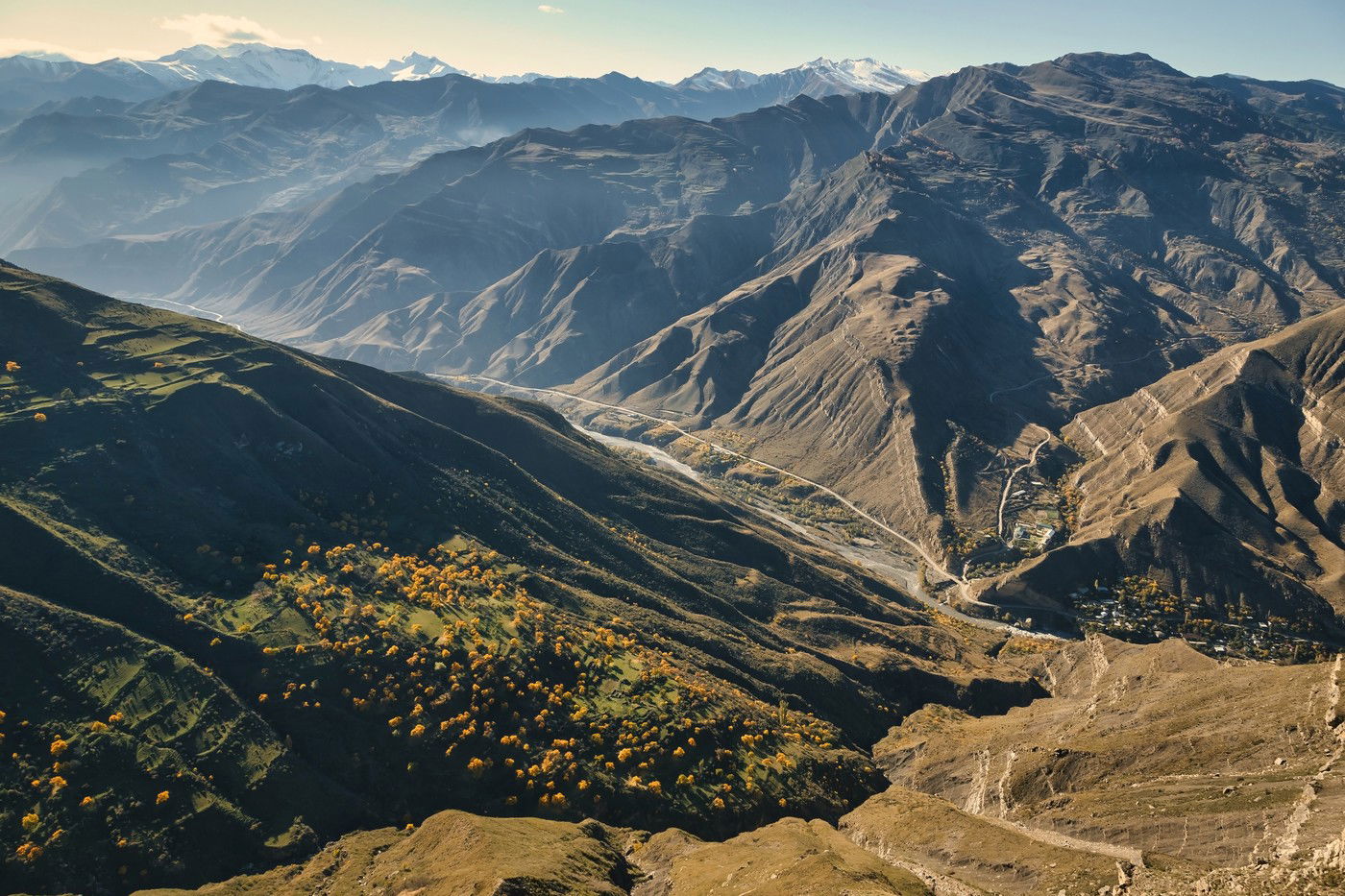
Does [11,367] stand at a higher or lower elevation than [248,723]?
higher

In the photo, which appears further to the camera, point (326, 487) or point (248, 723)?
point (326, 487)

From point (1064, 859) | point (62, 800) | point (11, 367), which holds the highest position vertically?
point (11, 367)

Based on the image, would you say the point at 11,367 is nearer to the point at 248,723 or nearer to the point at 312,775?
the point at 248,723

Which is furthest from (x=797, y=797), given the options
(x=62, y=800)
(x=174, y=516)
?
(x=174, y=516)

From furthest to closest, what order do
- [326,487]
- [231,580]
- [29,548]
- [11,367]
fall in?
[326,487]
[11,367]
[231,580]
[29,548]

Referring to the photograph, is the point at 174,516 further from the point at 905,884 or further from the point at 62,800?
the point at 905,884

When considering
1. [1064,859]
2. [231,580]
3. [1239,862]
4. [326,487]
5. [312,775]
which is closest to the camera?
[1239,862]

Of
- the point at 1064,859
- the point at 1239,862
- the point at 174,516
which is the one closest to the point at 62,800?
the point at 174,516
